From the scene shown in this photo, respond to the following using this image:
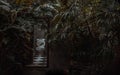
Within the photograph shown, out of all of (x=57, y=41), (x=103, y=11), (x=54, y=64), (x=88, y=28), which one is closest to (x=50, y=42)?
(x=57, y=41)

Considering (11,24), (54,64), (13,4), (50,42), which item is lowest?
(54,64)

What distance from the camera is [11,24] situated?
4160mm

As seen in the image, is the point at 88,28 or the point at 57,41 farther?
the point at 57,41

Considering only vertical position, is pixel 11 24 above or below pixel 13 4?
below

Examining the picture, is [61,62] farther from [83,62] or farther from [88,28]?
[88,28]

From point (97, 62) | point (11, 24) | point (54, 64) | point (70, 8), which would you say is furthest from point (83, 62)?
point (11, 24)

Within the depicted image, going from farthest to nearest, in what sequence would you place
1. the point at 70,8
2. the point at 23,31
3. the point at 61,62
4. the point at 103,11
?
the point at 61,62 < the point at 23,31 < the point at 70,8 < the point at 103,11

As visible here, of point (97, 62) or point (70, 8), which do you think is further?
point (97, 62)

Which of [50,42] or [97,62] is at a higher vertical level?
[50,42]

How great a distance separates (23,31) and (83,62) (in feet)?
3.59

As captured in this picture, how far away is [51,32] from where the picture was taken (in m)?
4.23

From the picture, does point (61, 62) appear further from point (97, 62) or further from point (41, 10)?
point (41, 10)

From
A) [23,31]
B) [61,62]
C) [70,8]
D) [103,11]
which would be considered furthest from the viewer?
[61,62]

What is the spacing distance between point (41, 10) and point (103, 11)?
3.86 ft
